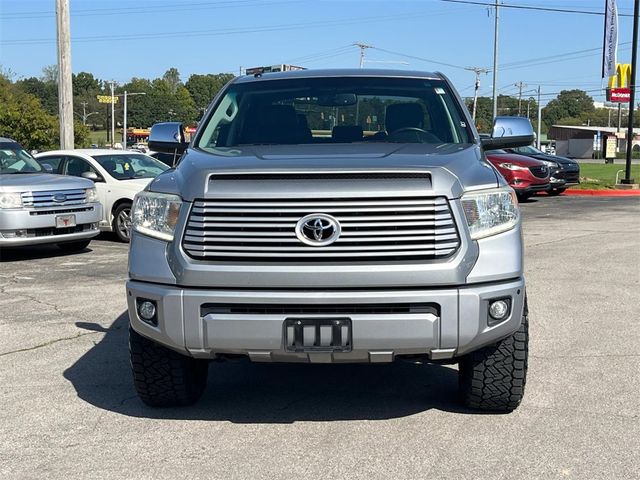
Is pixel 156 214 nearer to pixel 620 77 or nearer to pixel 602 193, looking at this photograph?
pixel 602 193

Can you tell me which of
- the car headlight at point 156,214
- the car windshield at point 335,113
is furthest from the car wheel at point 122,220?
the car headlight at point 156,214

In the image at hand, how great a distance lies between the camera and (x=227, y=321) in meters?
3.99

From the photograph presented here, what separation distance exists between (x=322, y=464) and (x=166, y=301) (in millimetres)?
1062

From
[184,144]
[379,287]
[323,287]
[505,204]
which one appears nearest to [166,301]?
[323,287]

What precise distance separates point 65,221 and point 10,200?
2.55ft

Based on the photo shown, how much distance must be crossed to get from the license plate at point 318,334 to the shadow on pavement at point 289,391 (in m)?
0.75

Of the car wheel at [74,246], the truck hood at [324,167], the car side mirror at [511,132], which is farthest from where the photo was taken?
the car wheel at [74,246]

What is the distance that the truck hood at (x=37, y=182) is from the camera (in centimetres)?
1118

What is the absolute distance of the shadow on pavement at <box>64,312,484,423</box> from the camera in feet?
15.4

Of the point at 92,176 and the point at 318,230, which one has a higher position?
the point at 318,230

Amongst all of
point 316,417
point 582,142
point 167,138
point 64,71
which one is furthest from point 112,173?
point 582,142

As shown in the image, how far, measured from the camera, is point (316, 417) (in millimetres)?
4609

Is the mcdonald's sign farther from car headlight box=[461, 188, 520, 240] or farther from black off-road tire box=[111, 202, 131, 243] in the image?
car headlight box=[461, 188, 520, 240]

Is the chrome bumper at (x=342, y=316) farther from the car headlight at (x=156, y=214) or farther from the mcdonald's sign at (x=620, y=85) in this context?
the mcdonald's sign at (x=620, y=85)
